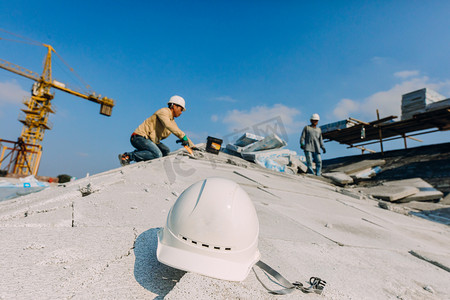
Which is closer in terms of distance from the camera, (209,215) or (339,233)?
(209,215)

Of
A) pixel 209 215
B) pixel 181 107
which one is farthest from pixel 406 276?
pixel 181 107

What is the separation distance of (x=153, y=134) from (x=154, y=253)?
369 cm

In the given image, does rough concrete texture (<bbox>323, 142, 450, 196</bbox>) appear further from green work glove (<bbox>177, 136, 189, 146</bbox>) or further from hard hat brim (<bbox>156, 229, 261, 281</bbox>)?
hard hat brim (<bbox>156, 229, 261, 281</bbox>)

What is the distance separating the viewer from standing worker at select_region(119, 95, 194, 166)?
4.59 meters

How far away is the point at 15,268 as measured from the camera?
3.60 feet

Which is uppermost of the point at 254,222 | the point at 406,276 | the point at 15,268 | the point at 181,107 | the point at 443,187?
the point at 181,107

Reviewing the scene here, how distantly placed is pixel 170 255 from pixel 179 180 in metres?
2.42

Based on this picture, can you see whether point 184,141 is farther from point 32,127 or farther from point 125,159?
point 32,127

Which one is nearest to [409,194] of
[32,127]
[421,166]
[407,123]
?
[421,166]

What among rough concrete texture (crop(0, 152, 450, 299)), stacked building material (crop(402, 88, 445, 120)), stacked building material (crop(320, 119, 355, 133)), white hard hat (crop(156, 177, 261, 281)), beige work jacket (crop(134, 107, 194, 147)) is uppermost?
stacked building material (crop(402, 88, 445, 120))

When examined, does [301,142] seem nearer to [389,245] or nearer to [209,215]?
[389,245]

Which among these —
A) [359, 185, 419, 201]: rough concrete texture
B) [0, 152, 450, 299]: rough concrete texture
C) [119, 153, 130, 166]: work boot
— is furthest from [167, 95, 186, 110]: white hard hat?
[359, 185, 419, 201]: rough concrete texture

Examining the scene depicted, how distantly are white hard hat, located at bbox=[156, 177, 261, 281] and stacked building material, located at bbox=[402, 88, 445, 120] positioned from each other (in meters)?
10.6

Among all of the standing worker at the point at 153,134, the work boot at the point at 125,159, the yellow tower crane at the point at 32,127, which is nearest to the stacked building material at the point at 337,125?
the standing worker at the point at 153,134
